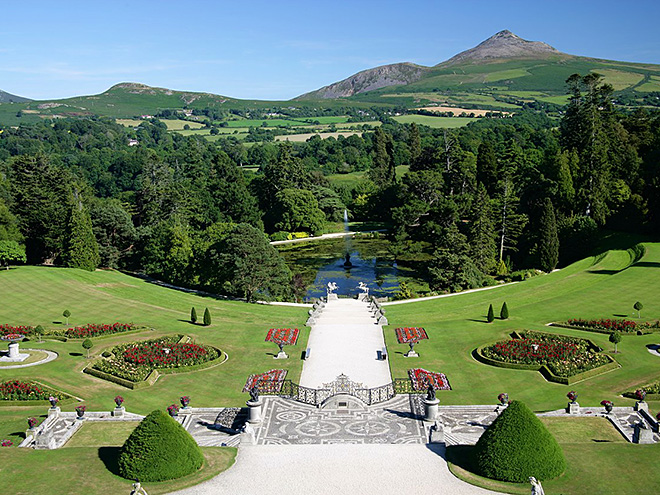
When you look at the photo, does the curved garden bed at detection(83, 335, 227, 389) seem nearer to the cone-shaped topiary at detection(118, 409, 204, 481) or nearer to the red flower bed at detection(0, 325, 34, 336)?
the red flower bed at detection(0, 325, 34, 336)

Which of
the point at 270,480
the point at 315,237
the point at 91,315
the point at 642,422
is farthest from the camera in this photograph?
the point at 315,237

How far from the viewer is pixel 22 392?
38.3m

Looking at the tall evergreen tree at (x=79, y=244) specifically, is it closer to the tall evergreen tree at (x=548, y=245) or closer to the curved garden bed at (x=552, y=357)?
the curved garden bed at (x=552, y=357)

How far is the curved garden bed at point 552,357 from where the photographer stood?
137ft

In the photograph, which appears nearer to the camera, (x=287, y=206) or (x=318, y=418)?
(x=318, y=418)

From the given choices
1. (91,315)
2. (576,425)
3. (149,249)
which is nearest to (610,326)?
(576,425)

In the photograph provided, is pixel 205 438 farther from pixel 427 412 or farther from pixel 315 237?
pixel 315 237

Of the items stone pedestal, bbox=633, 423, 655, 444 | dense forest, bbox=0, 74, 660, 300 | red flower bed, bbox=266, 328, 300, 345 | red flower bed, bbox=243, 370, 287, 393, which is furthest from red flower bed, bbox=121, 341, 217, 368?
stone pedestal, bbox=633, 423, 655, 444

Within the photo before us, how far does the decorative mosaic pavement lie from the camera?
109 feet

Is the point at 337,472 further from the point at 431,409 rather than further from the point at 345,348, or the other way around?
the point at 345,348

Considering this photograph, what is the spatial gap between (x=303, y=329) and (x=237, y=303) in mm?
14014

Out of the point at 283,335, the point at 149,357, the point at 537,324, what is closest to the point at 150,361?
the point at 149,357

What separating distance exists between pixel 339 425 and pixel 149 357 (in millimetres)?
17047

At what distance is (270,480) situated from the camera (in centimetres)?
2788
